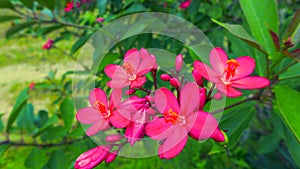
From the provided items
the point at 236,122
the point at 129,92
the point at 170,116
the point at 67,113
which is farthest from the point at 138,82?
the point at 67,113

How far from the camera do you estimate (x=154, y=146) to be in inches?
29.0

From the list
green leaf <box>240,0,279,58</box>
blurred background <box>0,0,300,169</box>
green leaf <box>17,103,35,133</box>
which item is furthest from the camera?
green leaf <box>17,103,35,133</box>

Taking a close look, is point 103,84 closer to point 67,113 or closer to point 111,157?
point 67,113

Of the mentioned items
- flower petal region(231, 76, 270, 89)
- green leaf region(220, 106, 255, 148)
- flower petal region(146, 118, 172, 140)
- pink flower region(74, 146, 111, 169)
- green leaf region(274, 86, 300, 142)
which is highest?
flower petal region(231, 76, 270, 89)

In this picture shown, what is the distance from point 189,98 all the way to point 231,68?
147 mm

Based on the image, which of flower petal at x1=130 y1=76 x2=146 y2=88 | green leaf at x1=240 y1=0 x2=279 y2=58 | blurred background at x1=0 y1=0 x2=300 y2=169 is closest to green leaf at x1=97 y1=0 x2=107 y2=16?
blurred background at x1=0 y1=0 x2=300 y2=169

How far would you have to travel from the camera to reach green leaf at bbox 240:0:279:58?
88 centimetres

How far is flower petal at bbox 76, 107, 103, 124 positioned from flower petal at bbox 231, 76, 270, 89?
285 mm

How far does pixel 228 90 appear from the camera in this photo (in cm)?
65

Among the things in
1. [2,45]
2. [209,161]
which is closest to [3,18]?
[209,161]

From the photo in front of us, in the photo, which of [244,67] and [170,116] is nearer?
[170,116]

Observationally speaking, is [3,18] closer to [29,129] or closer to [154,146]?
[29,129]

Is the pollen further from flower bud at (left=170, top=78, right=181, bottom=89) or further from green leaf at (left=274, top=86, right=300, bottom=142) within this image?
green leaf at (left=274, top=86, right=300, bottom=142)

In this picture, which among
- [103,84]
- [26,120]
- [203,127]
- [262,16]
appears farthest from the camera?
[26,120]
